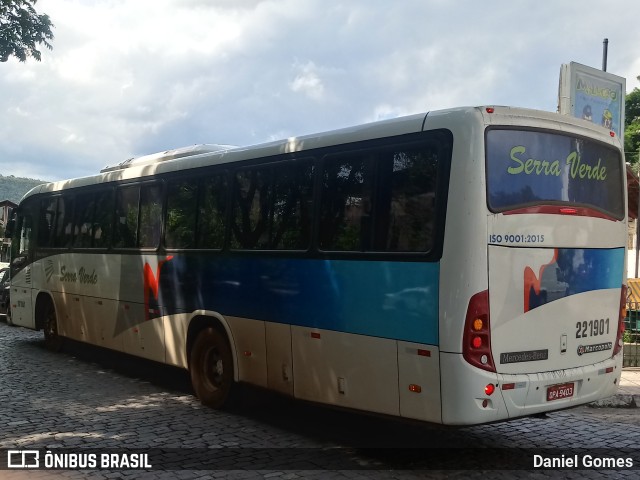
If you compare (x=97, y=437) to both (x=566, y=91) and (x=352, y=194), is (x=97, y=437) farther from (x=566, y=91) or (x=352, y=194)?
(x=566, y=91)

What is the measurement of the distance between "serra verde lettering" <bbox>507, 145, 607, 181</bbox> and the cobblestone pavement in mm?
2420

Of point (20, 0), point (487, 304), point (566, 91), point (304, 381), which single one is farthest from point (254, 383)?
point (20, 0)

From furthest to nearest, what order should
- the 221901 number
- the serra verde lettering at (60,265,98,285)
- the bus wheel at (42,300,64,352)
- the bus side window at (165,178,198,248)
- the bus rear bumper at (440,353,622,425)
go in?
1. the bus wheel at (42,300,64,352)
2. the serra verde lettering at (60,265,98,285)
3. the bus side window at (165,178,198,248)
4. the 221901 number
5. the bus rear bumper at (440,353,622,425)

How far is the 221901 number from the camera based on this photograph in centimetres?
628

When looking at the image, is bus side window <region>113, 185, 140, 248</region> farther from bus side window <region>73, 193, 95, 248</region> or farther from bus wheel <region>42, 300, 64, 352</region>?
bus wheel <region>42, 300, 64, 352</region>

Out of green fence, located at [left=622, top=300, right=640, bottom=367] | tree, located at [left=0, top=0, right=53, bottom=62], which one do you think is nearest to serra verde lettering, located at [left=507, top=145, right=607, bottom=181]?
green fence, located at [left=622, top=300, right=640, bottom=367]

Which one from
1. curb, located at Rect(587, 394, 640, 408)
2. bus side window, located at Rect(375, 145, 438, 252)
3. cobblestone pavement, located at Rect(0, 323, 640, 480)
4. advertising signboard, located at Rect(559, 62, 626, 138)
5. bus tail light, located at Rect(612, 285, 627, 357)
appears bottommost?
curb, located at Rect(587, 394, 640, 408)

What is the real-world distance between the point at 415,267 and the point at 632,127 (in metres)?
55.0

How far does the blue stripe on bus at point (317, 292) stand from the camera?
18.9 feet

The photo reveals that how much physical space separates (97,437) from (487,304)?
4182mm

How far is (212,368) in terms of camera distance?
8.53 meters

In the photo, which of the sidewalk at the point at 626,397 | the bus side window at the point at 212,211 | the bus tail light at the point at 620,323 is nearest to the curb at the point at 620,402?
the sidewalk at the point at 626,397

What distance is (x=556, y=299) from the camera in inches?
239

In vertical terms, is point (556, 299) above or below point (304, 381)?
above
